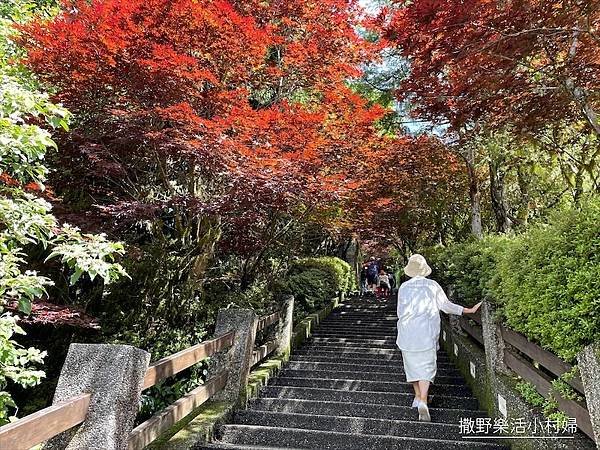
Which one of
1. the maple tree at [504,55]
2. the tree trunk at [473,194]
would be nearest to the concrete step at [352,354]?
the tree trunk at [473,194]

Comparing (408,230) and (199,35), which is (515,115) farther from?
(408,230)

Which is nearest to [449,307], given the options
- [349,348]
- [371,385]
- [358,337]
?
[371,385]

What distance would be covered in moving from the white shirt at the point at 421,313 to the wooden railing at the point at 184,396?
75.3 inches

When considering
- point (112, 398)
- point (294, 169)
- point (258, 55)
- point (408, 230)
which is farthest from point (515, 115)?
point (408, 230)

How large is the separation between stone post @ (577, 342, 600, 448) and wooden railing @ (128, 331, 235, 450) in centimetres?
264

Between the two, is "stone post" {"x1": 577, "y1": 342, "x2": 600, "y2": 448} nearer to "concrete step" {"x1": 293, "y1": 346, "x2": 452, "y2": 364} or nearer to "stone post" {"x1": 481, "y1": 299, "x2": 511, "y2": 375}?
"stone post" {"x1": 481, "y1": 299, "x2": 511, "y2": 375}

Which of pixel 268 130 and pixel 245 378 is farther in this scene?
pixel 268 130

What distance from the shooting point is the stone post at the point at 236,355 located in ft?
15.0

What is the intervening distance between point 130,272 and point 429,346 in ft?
18.6

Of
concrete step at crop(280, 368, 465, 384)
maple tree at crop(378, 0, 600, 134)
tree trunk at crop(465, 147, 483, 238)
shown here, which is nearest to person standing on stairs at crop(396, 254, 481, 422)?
concrete step at crop(280, 368, 465, 384)

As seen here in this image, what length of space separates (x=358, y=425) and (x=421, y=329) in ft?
3.83

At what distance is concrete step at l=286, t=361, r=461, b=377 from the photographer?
20.9ft

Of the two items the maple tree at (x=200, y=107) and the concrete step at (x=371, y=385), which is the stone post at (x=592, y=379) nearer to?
the concrete step at (x=371, y=385)

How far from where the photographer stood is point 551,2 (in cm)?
362
